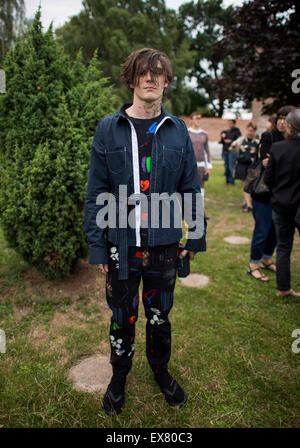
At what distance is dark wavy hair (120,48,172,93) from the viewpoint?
1.76 m

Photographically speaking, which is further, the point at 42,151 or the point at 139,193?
the point at 42,151

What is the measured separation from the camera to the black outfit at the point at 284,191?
10.5ft

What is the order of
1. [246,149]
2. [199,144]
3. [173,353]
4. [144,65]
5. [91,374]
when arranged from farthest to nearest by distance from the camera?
Result: [246,149] → [199,144] → [173,353] → [91,374] → [144,65]

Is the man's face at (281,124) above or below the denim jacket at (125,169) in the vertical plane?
above

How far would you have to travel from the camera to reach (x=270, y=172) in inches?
134

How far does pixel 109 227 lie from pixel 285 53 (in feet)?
19.1

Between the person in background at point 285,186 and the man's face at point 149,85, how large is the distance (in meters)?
1.87

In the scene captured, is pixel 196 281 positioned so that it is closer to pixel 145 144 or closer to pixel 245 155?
pixel 145 144

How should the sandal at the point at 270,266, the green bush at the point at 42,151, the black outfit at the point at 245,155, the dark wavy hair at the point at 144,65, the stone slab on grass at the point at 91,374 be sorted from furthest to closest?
the black outfit at the point at 245,155 → the sandal at the point at 270,266 → the green bush at the point at 42,151 → the stone slab on grass at the point at 91,374 → the dark wavy hair at the point at 144,65

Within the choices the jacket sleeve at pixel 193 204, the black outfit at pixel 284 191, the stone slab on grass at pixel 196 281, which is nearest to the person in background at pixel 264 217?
the black outfit at pixel 284 191

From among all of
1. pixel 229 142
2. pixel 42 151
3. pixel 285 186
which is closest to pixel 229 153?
pixel 229 142

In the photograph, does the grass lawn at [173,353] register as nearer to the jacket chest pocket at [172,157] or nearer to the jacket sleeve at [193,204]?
the jacket sleeve at [193,204]

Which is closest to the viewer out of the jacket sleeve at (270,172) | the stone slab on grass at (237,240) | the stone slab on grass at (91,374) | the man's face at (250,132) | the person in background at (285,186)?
the stone slab on grass at (91,374)

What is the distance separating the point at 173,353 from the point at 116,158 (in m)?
1.78
